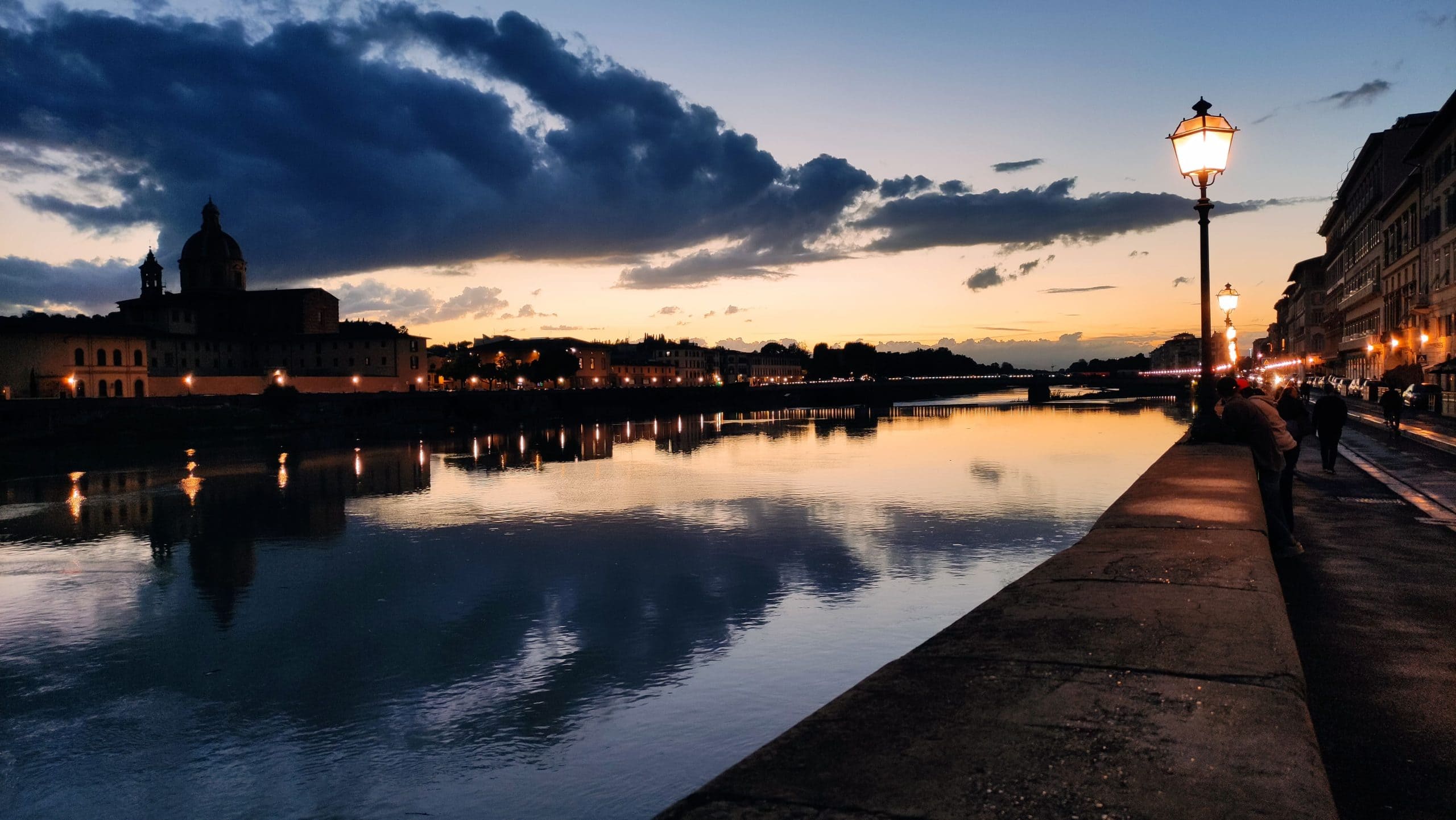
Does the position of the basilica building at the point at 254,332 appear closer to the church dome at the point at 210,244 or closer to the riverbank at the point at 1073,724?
the church dome at the point at 210,244

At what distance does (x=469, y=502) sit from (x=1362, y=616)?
28.5 m

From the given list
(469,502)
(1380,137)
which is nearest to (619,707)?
(469,502)

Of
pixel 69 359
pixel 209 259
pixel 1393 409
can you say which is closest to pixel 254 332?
pixel 209 259

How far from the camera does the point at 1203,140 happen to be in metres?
15.9

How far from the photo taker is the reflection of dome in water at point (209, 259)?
433 ft

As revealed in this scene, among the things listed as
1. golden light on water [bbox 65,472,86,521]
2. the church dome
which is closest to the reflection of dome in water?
the church dome

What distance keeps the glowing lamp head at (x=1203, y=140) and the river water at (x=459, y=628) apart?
817cm

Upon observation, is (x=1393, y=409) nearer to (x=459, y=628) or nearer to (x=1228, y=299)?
(x=1228, y=299)

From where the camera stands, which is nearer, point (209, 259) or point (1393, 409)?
point (1393, 409)

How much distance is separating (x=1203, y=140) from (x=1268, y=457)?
7.14 m

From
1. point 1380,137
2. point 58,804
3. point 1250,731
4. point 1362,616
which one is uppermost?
point 1380,137

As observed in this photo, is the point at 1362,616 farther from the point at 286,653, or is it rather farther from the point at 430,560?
the point at 430,560

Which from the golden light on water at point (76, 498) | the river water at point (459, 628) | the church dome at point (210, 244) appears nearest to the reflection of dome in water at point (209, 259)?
the church dome at point (210, 244)

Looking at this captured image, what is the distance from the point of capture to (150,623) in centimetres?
1639
